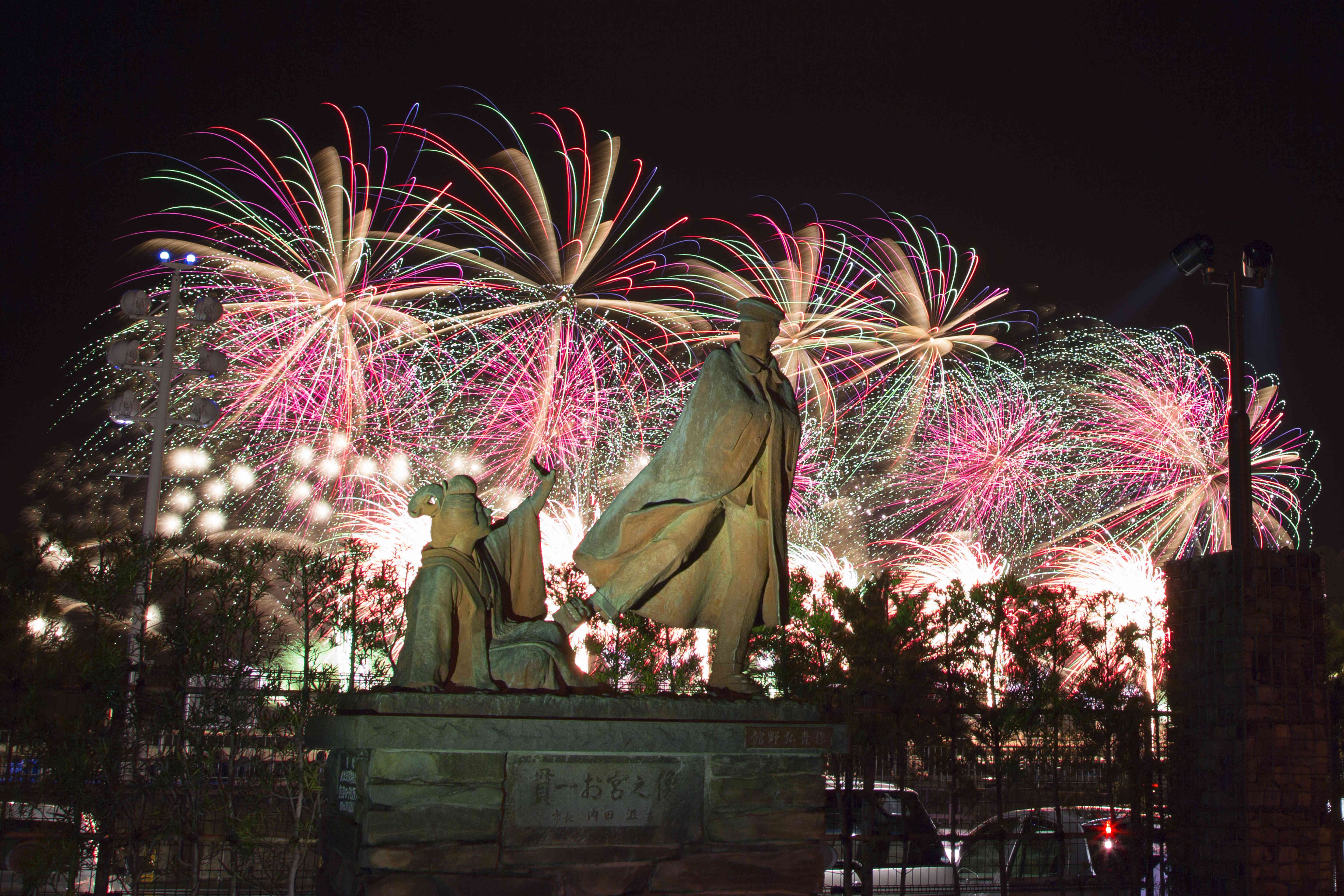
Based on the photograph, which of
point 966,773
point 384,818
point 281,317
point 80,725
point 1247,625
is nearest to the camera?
point 384,818

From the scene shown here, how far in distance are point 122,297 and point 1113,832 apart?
37.5 ft

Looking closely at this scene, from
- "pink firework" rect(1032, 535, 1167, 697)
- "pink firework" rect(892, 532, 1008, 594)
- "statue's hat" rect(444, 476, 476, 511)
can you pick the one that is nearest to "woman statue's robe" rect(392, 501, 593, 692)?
"statue's hat" rect(444, 476, 476, 511)

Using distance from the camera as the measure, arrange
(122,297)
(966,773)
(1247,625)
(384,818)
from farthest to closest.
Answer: (122,297) → (966,773) → (1247,625) → (384,818)

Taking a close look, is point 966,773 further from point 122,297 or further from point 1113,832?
point 122,297

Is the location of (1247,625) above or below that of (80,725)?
above

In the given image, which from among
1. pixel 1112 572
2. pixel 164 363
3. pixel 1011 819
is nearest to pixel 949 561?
pixel 1112 572

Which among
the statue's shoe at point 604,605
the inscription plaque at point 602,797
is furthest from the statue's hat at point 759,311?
the inscription plaque at point 602,797

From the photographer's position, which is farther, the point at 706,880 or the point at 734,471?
the point at 734,471

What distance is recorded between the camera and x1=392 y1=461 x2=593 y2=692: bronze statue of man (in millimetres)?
5609

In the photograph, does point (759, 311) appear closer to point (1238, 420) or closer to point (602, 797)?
point (602, 797)

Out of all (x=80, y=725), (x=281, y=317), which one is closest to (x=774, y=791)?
(x=80, y=725)

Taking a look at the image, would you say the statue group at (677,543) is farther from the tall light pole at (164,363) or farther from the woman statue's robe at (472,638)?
the tall light pole at (164,363)

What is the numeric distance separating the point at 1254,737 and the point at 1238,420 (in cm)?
256

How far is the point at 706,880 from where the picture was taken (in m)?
5.55
